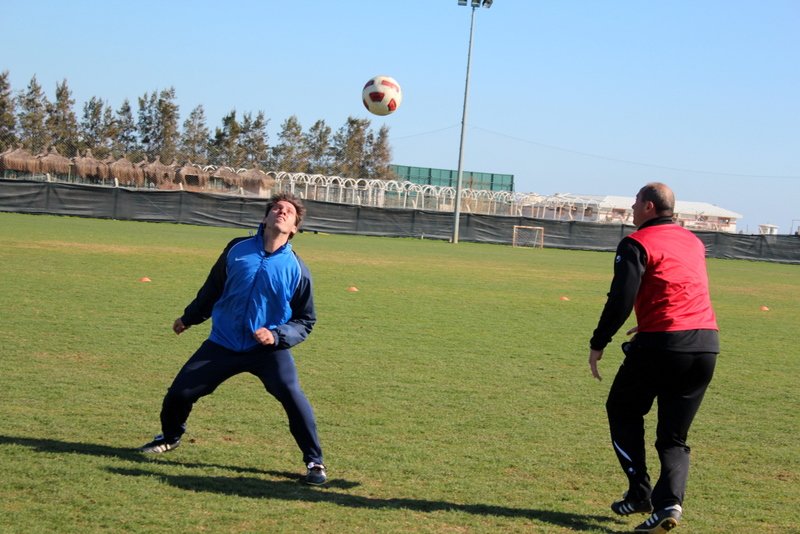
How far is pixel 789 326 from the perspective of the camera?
14.7 meters

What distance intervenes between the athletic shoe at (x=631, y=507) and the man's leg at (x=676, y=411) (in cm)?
22

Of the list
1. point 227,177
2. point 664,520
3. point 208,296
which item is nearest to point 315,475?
point 208,296

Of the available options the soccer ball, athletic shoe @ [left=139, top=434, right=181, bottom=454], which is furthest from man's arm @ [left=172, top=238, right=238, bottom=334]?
the soccer ball

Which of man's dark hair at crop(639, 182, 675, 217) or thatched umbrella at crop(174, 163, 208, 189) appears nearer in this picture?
man's dark hair at crop(639, 182, 675, 217)

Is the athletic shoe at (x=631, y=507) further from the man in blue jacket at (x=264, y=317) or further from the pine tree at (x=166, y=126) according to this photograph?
the pine tree at (x=166, y=126)

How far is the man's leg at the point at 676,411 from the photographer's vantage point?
4645 millimetres

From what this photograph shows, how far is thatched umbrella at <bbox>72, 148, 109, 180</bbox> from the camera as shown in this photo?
40.1m

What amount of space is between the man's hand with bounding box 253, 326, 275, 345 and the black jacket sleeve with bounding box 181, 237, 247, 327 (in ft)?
1.43

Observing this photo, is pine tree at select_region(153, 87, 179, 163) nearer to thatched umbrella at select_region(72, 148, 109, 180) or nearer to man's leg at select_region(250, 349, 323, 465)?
thatched umbrella at select_region(72, 148, 109, 180)

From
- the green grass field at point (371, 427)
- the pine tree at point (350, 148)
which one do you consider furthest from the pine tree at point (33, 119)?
the green grass field at point (371, 427)

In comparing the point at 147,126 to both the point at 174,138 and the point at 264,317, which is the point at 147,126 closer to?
the point at 174,138

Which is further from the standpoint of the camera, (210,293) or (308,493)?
(210,293)

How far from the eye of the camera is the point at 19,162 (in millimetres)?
38281

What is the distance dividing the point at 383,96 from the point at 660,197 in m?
19.8
